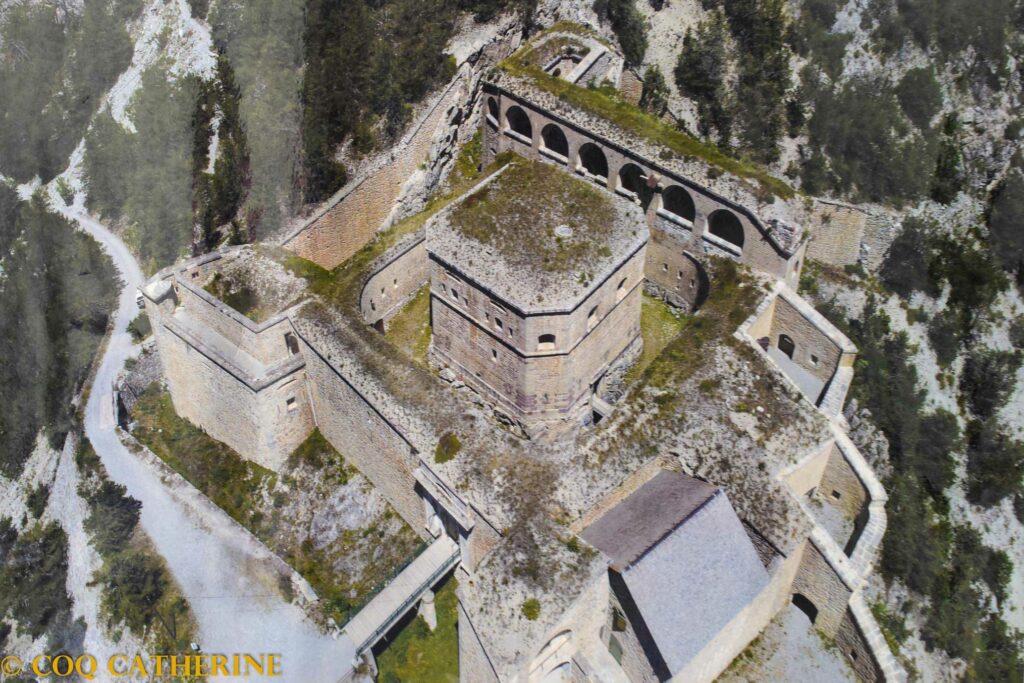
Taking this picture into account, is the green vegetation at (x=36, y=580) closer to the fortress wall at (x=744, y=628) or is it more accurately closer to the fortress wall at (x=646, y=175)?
the fortress wall at (x=744, y=628)

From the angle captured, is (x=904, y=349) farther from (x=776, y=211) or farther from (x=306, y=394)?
(x=306, y=394)

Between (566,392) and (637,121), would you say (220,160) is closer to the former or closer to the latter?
(566,392)

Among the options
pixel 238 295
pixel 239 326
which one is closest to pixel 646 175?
pixel 238 295

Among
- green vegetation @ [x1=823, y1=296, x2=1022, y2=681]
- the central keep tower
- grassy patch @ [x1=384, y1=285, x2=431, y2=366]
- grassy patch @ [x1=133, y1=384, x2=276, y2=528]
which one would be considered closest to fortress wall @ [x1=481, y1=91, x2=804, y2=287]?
the central keep tower

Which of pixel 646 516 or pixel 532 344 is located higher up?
pixel 532 344

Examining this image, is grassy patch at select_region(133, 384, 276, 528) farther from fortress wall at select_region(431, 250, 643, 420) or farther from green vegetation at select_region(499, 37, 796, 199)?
→ green vegetation at select_region(499, 37, 796, 199)

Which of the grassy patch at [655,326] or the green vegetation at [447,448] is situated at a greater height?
the green vegetation at [447,448]

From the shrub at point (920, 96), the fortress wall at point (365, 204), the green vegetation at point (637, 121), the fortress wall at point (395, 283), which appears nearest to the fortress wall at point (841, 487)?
the green vegetation at point (637, 121)
